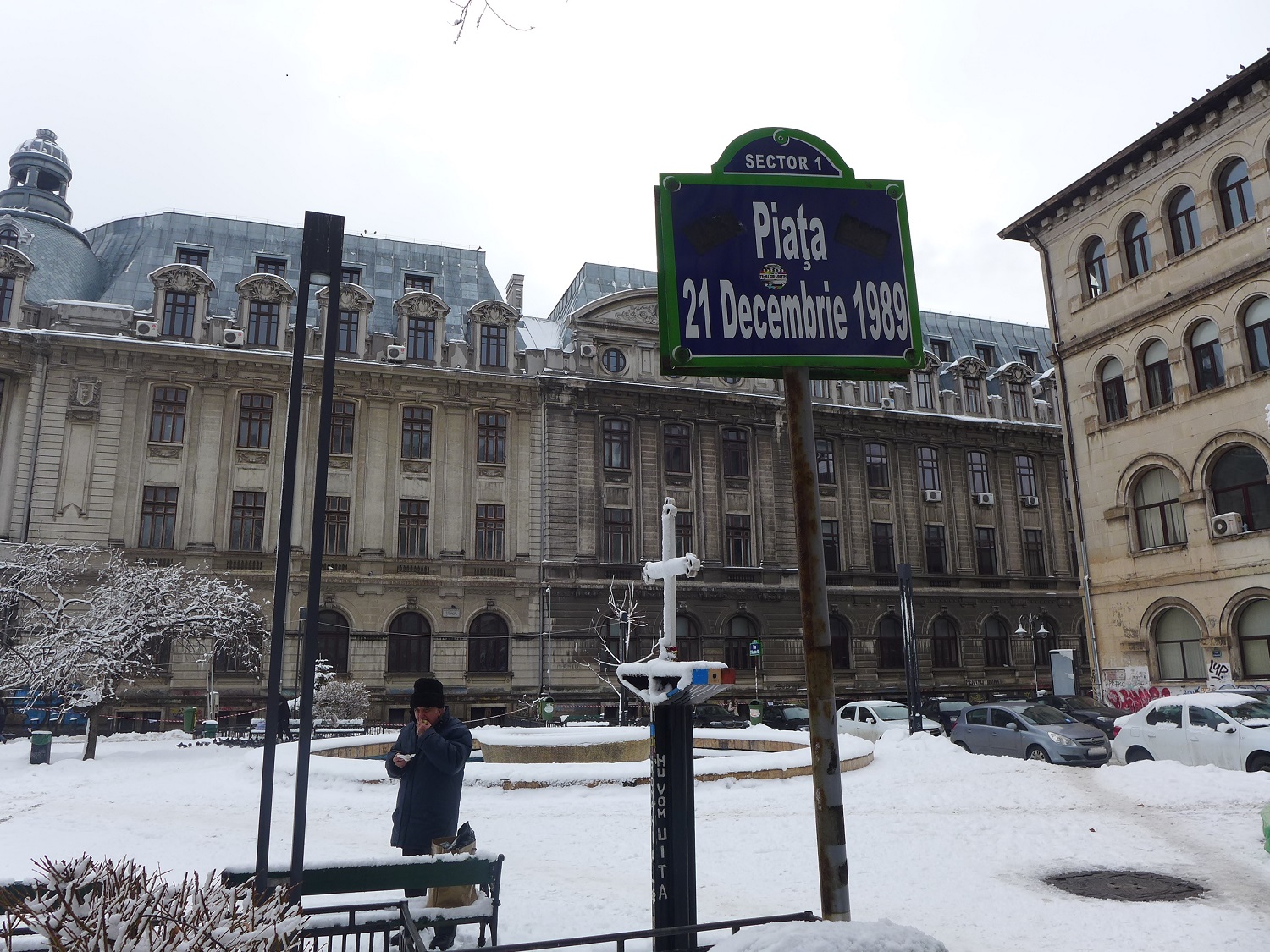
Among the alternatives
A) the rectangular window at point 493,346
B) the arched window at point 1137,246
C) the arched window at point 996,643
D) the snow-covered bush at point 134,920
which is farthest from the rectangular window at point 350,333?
the snow-covered bush at point 134,920

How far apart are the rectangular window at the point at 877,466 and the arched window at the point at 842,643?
268 inches

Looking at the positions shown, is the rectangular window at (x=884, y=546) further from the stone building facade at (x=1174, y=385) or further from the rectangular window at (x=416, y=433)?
the rectangular window at (x=416, y=433)

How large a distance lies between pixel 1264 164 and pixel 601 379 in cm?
2406

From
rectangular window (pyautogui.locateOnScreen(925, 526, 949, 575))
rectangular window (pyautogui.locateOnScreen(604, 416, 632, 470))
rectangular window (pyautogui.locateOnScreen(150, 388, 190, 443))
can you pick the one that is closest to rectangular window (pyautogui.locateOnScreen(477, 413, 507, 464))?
rectangular window (pyautogui.locateOnScreen(604, 416, 632, 470))

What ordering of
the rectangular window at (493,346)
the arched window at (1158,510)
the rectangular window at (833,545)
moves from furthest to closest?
the rectangular window at (833,545) < the rectangular window at (493,346) < the arched window at (1158,510)

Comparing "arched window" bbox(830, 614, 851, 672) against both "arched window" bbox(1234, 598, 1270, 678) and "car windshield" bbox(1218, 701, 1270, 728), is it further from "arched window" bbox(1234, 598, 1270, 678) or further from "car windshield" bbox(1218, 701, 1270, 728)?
"car windshield" bbox(1218, 701, 1270, 728)

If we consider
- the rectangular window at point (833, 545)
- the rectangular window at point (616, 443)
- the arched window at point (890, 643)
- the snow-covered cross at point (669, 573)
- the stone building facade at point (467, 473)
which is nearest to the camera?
the snow-covered cross at point (669, 573)

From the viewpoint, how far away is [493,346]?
39000 millimetres

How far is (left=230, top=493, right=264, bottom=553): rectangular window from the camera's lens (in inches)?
1356

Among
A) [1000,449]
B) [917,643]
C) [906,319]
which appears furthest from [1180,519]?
[906,319]

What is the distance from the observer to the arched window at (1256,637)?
22.8 meters

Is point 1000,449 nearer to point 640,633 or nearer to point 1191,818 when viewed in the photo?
point 640,633

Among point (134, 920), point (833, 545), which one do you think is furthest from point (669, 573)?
point (833, 545)

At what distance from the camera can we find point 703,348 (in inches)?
164
